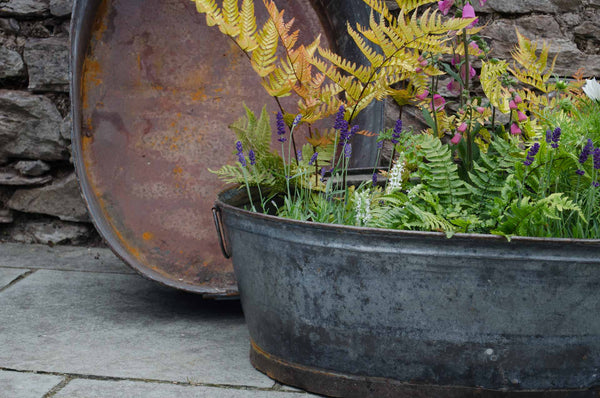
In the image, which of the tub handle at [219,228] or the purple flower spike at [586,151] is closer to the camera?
the purple flower spike at [586,151]

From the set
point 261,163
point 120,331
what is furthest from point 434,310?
point 120,331

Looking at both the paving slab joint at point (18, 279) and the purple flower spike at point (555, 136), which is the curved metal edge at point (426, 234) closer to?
the purple flower spike at point (555, 136)

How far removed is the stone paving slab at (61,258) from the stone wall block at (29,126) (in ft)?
1.23

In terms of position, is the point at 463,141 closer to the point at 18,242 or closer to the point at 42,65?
the point at 42,65

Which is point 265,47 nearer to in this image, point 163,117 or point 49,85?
point 163,117

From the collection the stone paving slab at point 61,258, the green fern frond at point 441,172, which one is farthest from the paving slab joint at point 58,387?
the green fern frond at point 441,172

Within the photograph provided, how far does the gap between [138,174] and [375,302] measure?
1087mm

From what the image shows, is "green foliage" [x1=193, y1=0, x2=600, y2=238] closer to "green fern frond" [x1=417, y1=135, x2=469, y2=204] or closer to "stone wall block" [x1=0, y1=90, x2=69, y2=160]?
"green fern frond" [x1=417, y1=135, x2=469, y2=204]

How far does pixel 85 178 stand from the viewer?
2.00 meters

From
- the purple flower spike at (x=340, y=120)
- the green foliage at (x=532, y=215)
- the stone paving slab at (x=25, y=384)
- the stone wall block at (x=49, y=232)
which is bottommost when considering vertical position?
the stone paving slab at (x=25, y=384)

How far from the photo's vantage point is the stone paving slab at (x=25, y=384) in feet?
4.80

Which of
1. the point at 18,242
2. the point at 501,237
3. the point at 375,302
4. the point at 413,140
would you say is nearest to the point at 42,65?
the point at 18,242

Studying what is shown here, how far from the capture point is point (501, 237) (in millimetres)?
1293

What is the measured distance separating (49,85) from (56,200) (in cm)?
46
